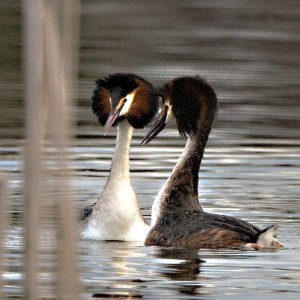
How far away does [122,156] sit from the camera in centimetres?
984

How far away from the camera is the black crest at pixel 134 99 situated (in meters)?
9.85

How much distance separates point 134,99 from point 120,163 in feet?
1.59

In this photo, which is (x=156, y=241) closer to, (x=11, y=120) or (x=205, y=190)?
(x=205, y=190)

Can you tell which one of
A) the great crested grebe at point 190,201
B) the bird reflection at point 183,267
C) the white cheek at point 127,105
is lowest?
the bird reflection at point 183,267

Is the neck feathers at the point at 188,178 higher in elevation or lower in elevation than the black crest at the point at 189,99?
lower

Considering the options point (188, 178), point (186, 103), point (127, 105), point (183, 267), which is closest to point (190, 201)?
point (188, 178)

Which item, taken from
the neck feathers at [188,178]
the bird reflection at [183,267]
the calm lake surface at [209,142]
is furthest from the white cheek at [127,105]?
the bird reflection at [183,267]

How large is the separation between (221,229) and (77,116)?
16.8 ft

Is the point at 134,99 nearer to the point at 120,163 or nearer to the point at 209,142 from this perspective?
the point at 120,163

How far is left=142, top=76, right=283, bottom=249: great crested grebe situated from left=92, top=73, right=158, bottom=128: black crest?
0.15 metres

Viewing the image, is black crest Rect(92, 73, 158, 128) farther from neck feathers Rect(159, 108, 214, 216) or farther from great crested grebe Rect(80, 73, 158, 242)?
neck feathers Rect(159, 108, 214, 216)

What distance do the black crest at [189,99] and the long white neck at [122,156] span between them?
13.8 inches

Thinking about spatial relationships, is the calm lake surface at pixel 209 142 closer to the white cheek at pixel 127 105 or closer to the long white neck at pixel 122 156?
the long white neck at pixel 122 156

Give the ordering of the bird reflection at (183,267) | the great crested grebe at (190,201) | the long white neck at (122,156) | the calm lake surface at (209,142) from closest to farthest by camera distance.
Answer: the bird reflection at (183,267)
the calm lake surface at (209,142)
the great crested grebe at (190,201)
the long white neck at (122,156)
